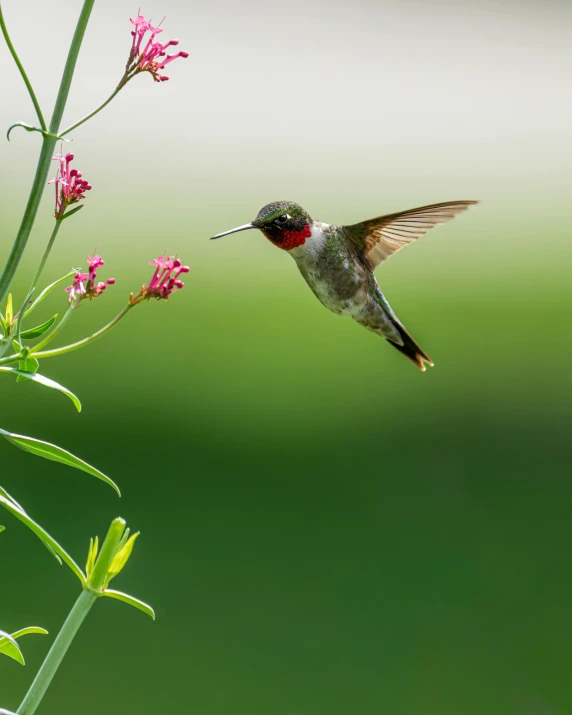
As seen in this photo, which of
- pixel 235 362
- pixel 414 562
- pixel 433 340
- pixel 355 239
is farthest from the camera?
pixel 433 340

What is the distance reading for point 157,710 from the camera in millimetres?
4324

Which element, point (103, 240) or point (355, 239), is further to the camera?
point (103, 240)

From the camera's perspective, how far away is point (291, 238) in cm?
138

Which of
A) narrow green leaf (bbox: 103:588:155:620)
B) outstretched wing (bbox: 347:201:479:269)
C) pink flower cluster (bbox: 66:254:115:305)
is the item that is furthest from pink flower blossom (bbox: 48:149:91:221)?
outstretched wing (bbox: 347:201:479:269)

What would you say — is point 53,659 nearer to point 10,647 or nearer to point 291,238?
point 10,647

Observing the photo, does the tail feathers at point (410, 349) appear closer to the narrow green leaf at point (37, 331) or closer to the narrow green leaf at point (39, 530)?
the narrow green leaf at point (37, 331)

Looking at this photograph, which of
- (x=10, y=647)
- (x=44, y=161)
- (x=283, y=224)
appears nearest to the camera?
(x=44, y=161)

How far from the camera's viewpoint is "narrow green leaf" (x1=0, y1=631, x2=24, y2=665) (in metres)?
0.74

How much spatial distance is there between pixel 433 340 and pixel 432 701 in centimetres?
283

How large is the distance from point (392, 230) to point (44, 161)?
3.15ft

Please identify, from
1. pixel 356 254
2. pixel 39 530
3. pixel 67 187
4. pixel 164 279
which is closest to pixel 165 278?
pixel 164 279

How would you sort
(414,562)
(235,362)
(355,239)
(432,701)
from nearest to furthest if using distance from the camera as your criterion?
1. (355,239)
2. (432,701)
3. (414,562)
4. (235,362)

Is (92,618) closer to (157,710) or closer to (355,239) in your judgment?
(157,710)

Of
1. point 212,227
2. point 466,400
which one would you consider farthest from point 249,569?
point 212,227
